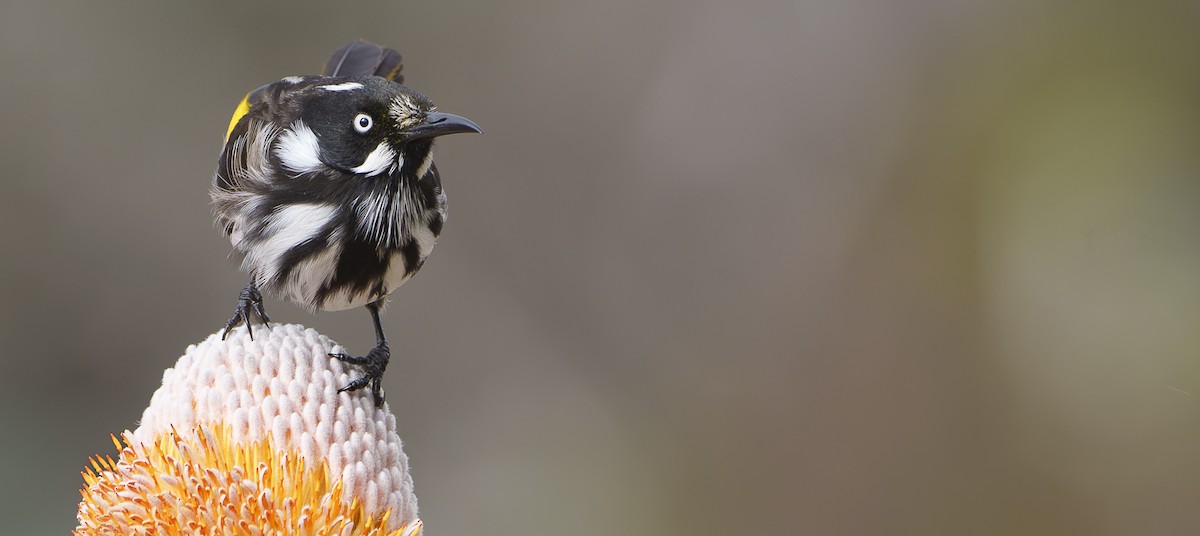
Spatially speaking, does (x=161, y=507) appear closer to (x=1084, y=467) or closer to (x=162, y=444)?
(x=162, y=444)

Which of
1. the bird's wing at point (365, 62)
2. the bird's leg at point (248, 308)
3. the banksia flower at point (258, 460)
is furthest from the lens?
the bird's wing at point (365, 62)

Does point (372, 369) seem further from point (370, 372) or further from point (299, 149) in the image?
point (299, 149)

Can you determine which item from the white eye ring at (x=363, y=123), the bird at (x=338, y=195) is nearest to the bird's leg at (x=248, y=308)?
the bird at (x=338, y=195)

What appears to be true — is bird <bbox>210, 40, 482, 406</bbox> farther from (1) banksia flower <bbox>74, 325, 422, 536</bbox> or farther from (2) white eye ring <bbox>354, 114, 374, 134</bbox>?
(1) banksia flower <bbox>74, 325, 422, 536</bbox>

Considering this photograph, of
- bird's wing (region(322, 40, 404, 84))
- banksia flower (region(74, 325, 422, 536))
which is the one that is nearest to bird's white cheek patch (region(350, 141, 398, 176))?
banksia flower (region(74, 325, 422, 536))

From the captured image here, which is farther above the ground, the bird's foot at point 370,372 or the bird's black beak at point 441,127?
the bird's black beak at point 441,127

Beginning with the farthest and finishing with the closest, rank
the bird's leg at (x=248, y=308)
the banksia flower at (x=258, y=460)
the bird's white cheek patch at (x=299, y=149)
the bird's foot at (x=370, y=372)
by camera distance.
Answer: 1. the bird's white cheek patch at (x=299, y=149)
2. the bird's leg at (x=248, y=308)
3. the bird's foot at (x=370, y=372)
4. the banksia flower at (x=258, y=460)

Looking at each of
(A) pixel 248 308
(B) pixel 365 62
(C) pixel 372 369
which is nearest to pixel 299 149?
(A) pixel 248 308

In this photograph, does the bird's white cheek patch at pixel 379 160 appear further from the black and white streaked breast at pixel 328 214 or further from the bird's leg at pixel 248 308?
the bird's leg at pixel 248 308

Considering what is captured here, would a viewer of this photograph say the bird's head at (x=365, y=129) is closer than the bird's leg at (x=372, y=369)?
No
